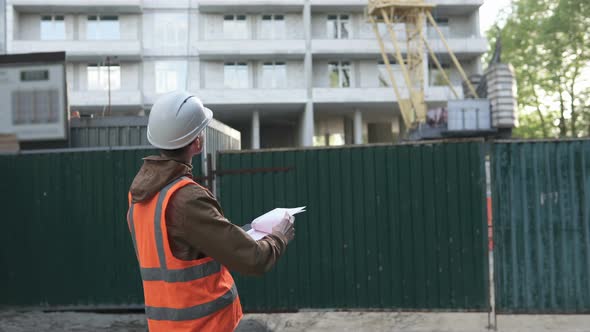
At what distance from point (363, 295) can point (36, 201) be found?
490 cm

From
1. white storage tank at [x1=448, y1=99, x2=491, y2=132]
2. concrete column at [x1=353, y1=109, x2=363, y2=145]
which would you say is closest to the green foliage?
white storage tank at [x1=448, y1=99, x2=491, y2=132]

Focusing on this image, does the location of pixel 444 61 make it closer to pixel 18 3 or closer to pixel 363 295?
pixel 18 3

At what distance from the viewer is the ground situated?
7.27m

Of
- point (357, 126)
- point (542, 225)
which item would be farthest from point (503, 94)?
point (542, 225)

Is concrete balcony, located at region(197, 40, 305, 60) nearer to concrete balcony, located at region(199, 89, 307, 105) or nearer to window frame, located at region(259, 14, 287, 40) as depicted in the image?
window frame, located at region(259, 14, 287, 40)

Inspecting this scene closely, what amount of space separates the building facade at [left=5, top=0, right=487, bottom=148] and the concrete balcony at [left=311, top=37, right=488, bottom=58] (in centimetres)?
7

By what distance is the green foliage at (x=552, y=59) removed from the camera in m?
32.6

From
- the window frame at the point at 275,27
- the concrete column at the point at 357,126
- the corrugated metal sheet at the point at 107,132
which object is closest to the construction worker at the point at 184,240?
the corrugated metal sheet at the point at 107,132

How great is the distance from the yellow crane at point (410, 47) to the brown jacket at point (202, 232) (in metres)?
32.5

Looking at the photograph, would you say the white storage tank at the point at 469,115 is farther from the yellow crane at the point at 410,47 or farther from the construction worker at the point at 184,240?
the construction worker at the point at 184,240

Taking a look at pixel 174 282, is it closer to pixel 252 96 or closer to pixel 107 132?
pixel 107 132

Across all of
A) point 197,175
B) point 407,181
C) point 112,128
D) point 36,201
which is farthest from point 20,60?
point 407,181

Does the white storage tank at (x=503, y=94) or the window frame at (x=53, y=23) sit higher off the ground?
the window frame at (x=53, y=23)

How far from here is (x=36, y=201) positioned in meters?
8.12
